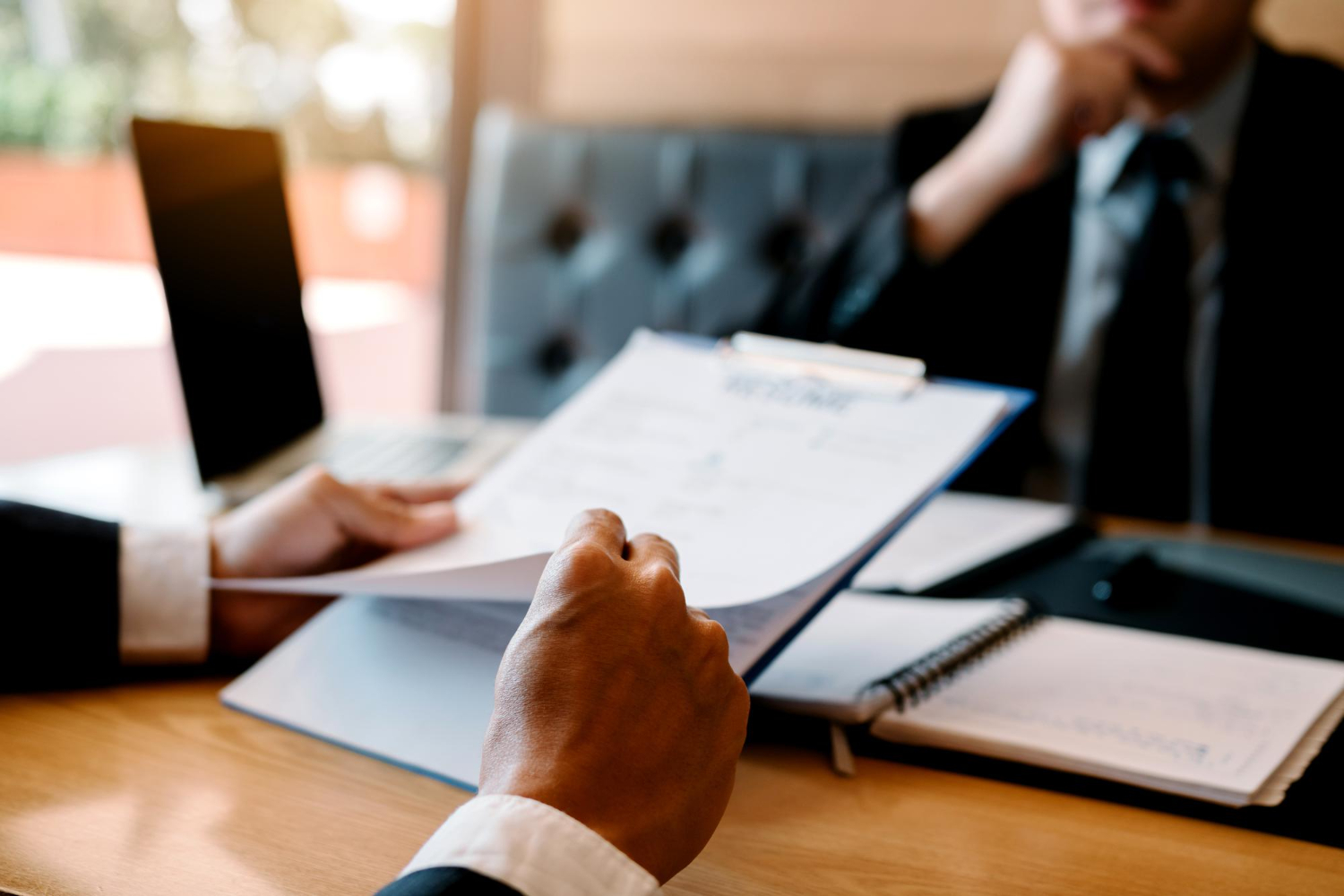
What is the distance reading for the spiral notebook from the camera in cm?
41

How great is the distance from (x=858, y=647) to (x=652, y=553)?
0.19 metres

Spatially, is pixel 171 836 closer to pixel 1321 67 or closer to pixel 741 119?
pixel 741 119

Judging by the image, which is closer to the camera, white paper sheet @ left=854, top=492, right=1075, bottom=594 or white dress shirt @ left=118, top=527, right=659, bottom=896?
white dress shirt @ left=118, top=527, right=659, bottom=896

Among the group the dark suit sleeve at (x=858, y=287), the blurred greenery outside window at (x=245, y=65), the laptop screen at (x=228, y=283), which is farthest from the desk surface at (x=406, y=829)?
the blurred greenery outside window at (x=245, y=65)

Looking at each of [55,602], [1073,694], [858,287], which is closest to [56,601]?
[55,602]

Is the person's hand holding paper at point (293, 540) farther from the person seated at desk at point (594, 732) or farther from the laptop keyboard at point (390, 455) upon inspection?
the laptop keyboard at point (390, 455)

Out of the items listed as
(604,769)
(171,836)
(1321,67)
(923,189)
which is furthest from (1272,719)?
(1321,67)

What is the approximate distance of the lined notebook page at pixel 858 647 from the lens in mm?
440

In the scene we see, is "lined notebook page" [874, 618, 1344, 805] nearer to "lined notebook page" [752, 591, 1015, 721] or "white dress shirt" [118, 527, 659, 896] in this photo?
"lined notebook page" [752, 591, 1015, 721]

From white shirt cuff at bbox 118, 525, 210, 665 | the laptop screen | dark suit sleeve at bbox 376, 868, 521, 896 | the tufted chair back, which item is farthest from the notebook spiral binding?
the tufted chair back

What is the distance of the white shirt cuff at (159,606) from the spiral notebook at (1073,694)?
284mm

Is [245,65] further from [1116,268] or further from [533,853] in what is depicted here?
[533,853]

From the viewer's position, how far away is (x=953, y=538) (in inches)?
30.7

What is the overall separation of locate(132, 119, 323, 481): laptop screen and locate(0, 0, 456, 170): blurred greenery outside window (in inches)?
57.3
